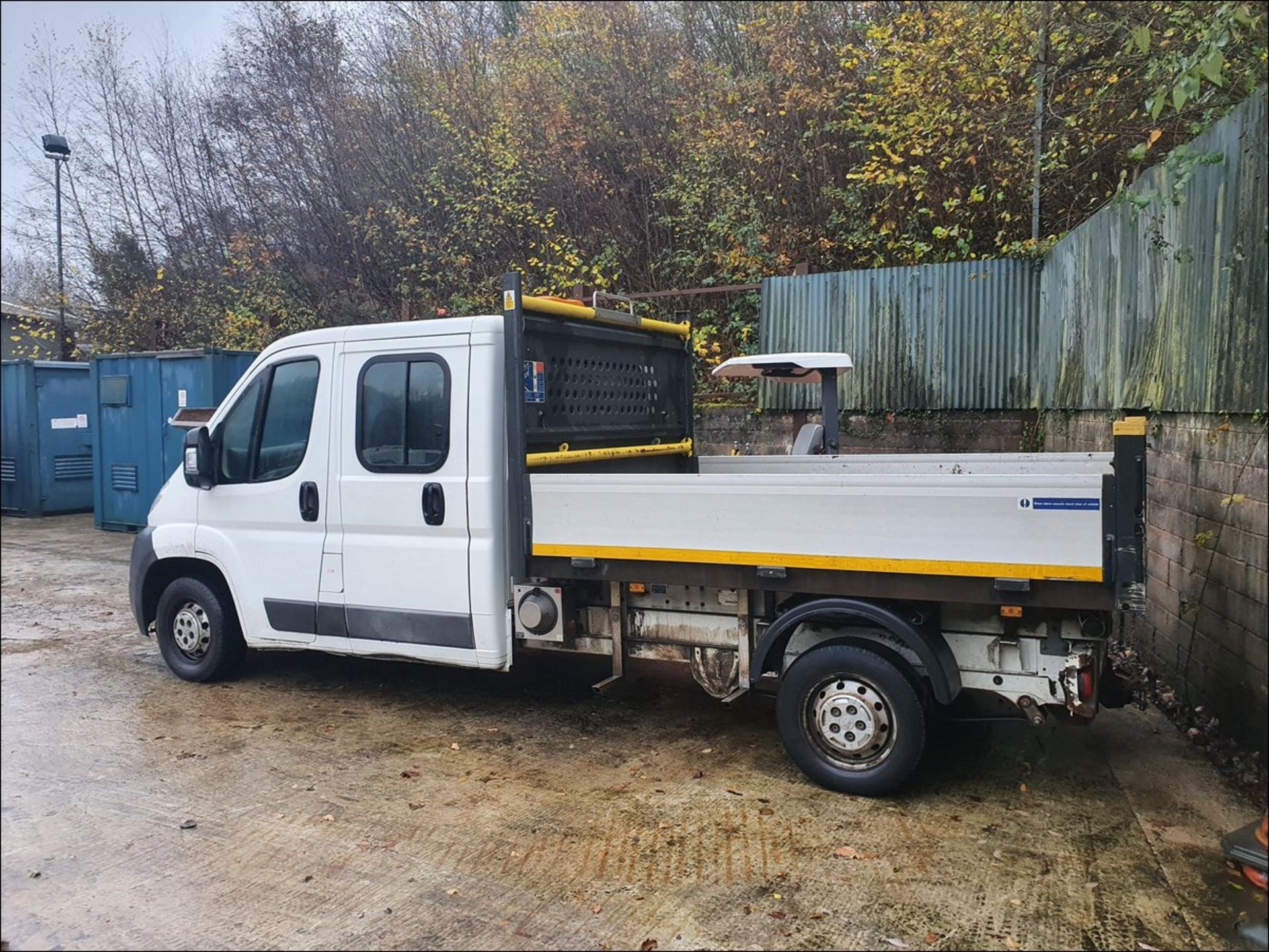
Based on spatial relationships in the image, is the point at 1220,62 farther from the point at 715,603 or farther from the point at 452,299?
the point at 452,299

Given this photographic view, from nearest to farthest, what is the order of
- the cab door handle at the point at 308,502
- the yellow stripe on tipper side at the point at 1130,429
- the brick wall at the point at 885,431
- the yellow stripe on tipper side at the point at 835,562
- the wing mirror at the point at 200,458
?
the yellow stripe on tipper side at the point at 1130,429, the yellow stripe on tipper side at the point at 835,562, the cab door handle at the point at 308,502, the wing mirror at the point at 200,458, the brick wall at the point at 885,431

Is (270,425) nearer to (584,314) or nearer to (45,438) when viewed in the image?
(584,314)

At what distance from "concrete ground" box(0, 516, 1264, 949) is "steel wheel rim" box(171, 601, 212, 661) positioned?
1.01 ft

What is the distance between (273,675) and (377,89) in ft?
48.8

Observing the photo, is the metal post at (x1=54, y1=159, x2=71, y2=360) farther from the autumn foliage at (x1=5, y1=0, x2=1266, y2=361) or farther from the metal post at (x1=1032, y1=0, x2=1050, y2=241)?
the metal post at (x1=1032, y1=0, x2=1050, y2=241)

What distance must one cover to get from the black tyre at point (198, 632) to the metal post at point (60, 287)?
13.9 metres

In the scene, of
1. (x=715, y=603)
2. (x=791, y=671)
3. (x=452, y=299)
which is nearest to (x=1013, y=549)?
(x=791, y=671)

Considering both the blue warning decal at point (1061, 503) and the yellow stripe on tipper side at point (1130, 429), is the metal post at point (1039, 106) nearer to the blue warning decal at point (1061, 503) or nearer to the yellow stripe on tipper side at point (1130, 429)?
the yellow stripe on tipper side at point (1130, 429)

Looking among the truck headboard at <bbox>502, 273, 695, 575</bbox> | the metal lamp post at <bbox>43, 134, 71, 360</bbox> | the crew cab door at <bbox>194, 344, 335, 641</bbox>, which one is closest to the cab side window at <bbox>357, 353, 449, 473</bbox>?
the crew cab door at <bbox>194, 344, 335, 641</bbox>

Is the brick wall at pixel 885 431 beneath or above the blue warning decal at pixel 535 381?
beneath

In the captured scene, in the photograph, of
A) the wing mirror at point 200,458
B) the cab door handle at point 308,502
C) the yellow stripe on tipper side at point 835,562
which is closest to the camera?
the yellow stripe on tipper side at point 835,562

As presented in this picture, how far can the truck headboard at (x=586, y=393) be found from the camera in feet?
16.6

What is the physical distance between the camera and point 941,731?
5.35m

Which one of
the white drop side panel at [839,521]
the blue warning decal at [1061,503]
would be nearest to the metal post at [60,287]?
the white drop side panel at [839,521]
